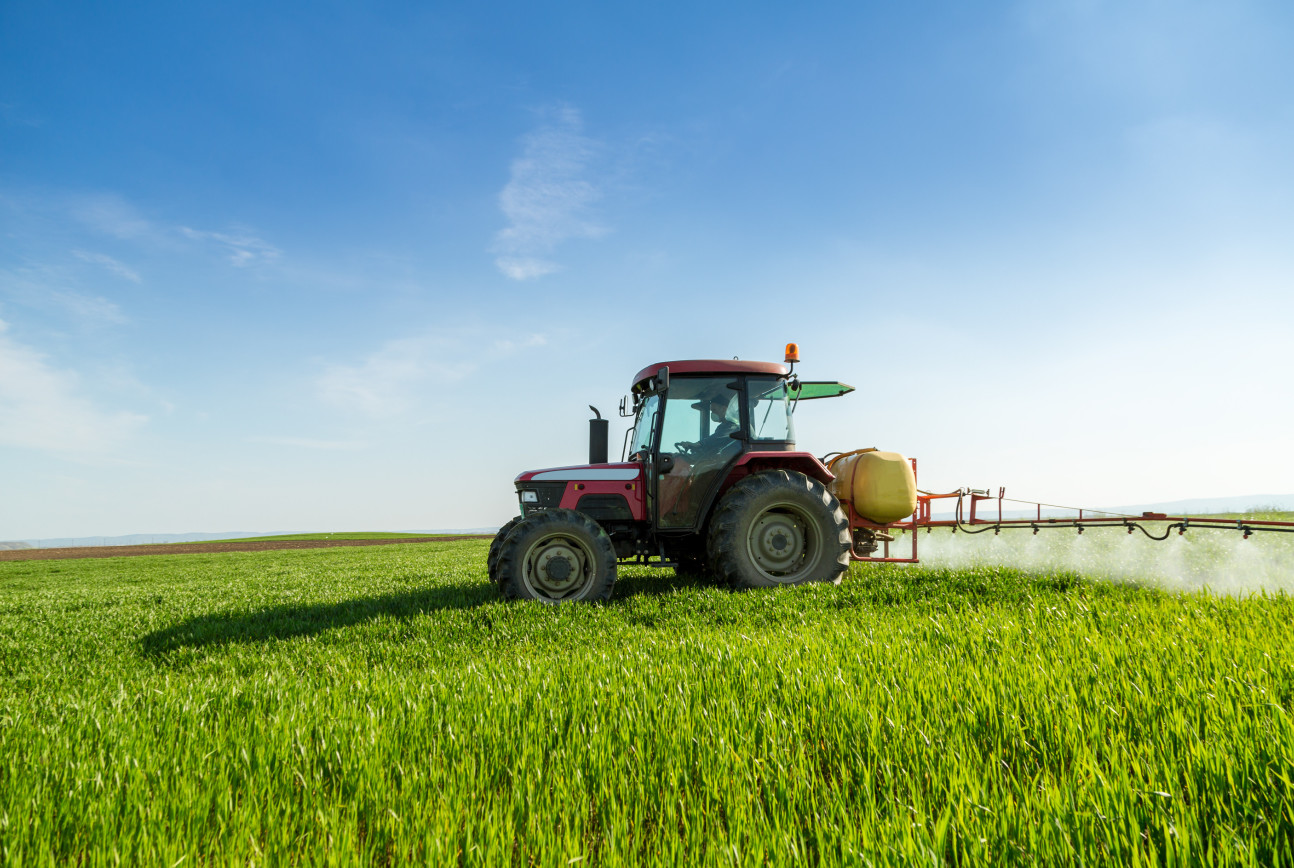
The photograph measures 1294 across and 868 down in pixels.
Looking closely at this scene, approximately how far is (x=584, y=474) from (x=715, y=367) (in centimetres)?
193

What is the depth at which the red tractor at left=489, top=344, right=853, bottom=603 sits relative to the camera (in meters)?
6.95

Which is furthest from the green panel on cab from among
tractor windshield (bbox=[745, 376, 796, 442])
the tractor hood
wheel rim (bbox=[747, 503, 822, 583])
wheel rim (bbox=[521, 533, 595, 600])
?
wheel rim (bbox=[521, 533, 595, 600])

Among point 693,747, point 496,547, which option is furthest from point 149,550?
point 693,747

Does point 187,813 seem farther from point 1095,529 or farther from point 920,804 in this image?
point 1095,529

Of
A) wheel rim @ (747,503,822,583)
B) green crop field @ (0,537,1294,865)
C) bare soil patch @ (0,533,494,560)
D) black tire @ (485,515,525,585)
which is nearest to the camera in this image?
green crop field @ (0,537,1294,865)

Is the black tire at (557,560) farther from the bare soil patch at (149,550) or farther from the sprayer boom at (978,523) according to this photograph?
the bare soil patch at (149,550)

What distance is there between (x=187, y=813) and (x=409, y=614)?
14.9 feet

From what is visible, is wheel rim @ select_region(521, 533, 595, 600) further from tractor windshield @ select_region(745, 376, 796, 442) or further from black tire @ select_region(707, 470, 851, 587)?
tractor windshield @ select_region(745, 376, 796, 442)

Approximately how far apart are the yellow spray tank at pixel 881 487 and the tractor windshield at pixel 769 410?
3.33ft

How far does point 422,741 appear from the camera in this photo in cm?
275

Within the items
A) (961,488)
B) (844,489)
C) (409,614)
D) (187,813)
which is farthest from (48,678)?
(961,488)

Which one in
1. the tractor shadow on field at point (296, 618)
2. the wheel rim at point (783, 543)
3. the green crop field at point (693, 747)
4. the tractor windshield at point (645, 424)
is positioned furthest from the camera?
the tractor windshield at point (645, 424)

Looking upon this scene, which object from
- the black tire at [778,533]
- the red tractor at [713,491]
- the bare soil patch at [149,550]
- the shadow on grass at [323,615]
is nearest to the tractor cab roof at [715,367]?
the red tractor at [713,491]

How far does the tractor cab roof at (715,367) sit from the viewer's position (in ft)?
23.8
